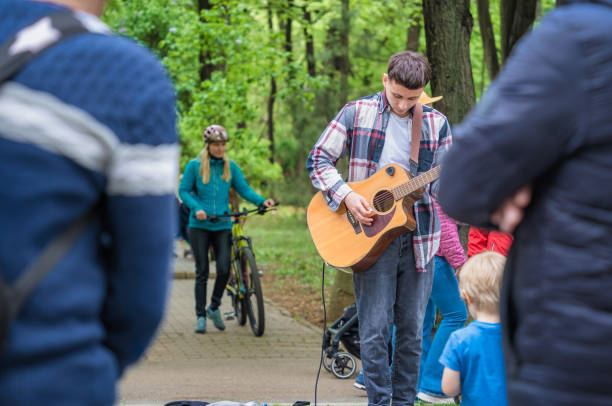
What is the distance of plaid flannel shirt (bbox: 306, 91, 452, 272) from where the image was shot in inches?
194

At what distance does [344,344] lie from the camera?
7.13 m

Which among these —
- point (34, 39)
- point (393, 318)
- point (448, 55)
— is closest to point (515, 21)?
point (448, 55)

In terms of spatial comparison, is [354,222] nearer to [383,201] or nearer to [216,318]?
[383,201]

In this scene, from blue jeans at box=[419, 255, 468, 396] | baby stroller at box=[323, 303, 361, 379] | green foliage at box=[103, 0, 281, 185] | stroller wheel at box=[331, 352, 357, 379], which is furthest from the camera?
green foliage at box=[103, 0, 281, 185]

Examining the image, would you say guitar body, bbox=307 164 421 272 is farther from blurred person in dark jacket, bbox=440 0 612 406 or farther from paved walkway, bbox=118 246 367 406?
blurred person in dark jacket, bbox=440 0 612 406

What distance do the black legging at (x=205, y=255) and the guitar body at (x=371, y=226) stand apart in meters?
4.66

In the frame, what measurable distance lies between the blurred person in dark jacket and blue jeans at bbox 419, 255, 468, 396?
418 cm

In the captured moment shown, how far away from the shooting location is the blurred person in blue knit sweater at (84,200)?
1606 millimetres

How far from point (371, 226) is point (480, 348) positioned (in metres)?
1.55

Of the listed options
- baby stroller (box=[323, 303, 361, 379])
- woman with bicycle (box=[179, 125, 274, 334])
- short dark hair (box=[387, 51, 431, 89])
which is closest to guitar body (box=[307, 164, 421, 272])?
short dark hair (box=[387, 51, 431, 89])

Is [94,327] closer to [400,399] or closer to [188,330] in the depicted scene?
[400,399]

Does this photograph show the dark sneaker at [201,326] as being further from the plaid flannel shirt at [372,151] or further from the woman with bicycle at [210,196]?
the plaid flannel shirt at [372,151]

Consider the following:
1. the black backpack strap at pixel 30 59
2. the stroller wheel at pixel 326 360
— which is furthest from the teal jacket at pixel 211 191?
the black backpack strap at pixel 30 59

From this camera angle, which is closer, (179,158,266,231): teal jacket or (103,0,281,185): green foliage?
(179,158,266,231): teal jacket
